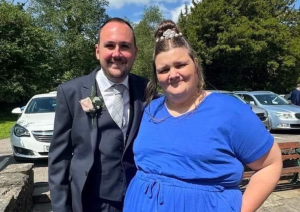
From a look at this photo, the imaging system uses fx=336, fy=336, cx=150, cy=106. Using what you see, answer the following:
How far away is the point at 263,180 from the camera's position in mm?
1688

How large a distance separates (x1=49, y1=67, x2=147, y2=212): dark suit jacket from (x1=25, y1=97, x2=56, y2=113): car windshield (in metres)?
6.95

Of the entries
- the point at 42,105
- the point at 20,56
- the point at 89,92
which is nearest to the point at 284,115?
the point at 42,105

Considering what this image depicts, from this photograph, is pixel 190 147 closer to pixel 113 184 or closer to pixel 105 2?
pixel 113 184

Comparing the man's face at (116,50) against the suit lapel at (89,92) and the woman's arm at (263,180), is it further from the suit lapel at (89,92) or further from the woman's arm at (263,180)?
the woman's arm at (263,180)

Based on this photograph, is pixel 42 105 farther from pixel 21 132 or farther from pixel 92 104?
pixel 92 104

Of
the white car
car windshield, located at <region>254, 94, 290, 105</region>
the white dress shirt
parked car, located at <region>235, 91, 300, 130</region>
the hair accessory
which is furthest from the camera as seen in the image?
car windshield, located at <region>254, 94, 290, 105</region>

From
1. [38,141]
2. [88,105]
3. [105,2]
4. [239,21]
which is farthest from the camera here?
[105,2]

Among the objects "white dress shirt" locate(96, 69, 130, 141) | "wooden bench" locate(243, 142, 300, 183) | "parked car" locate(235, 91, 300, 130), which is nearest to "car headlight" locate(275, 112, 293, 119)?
"parked car" locate(235, 91, 300, 130)

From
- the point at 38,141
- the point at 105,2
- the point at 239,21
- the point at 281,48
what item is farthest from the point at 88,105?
the point at 105,2

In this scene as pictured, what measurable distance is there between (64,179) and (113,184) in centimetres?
33

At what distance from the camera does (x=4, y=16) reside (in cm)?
2175

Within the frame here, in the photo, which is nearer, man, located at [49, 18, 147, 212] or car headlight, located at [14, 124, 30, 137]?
man, located at [49, 18, 147, 212]

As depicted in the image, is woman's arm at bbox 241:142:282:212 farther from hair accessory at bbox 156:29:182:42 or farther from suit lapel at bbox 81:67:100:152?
suit lapel at bbox 81:67:100:152

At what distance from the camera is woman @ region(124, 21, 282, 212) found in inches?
64.9
